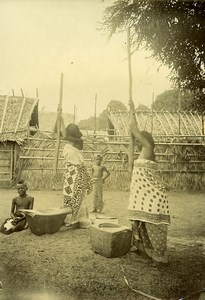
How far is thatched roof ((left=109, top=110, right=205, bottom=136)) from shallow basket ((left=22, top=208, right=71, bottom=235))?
6.54m

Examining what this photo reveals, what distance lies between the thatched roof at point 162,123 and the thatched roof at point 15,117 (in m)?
2.85

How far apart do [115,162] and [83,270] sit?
600cm

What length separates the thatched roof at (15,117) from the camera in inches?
363

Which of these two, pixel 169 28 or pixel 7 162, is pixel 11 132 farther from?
pixel 169 28

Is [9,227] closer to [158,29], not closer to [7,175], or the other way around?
[158,29]

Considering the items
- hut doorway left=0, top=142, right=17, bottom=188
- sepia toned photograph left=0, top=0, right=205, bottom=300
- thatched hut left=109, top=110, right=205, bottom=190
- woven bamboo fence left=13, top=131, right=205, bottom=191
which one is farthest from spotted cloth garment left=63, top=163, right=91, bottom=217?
hut doorway left=0, top=142, right=17, bottom=188

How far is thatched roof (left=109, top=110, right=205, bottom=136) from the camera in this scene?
10.6 m

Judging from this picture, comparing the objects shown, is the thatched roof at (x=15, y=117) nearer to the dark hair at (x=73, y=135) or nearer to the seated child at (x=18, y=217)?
the seated child at (x=18, y=217)

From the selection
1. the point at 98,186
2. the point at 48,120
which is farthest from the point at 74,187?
the point at 48,120

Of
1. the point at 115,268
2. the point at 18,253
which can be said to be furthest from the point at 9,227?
the point at 115,268

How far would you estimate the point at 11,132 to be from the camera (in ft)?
30.4

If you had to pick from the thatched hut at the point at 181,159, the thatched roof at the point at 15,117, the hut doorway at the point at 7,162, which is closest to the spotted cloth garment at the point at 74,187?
the thatched hut at the point at 181,159

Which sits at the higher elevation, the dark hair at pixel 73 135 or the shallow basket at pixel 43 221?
the dark hair at pixel 73 135

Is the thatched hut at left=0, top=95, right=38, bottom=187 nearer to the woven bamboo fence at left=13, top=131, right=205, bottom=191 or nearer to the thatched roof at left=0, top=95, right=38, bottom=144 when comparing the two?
the thatched roof at left=0, top=95, right=38, bottom=144
